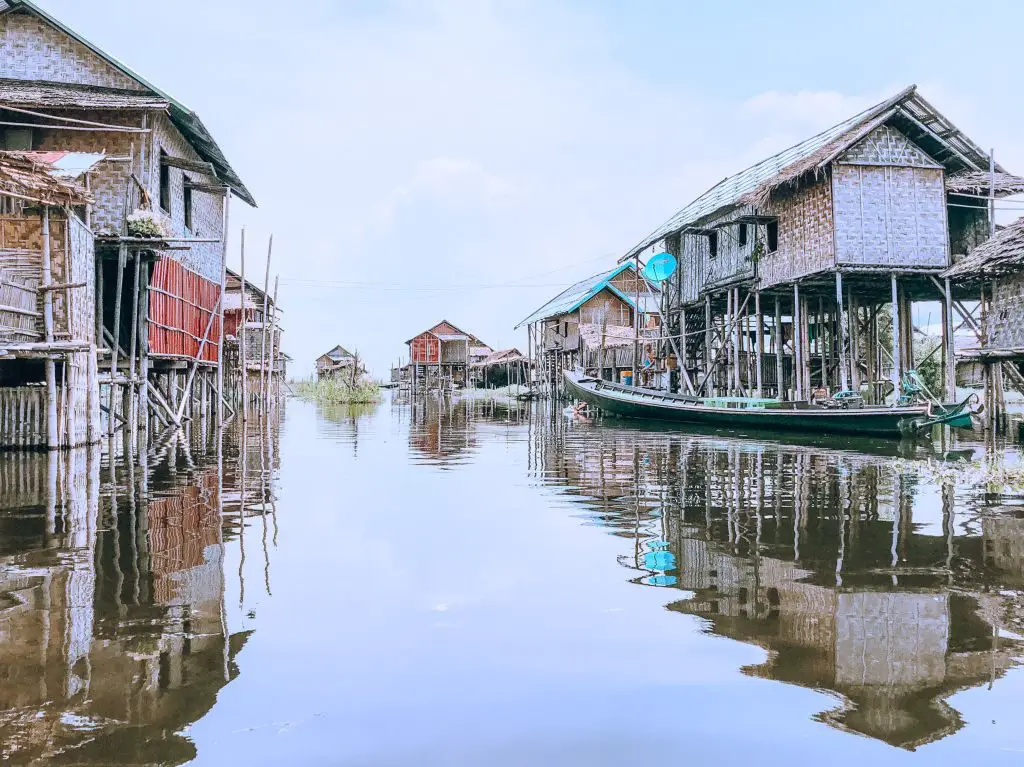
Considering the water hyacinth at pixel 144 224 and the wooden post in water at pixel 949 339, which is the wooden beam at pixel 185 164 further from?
the wooden post in water at pixel 949 339

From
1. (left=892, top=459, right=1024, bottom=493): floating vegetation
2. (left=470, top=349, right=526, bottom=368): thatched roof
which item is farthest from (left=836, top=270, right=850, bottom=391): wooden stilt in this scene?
(left=470, top=349, right=526, bottom=368): thatched roof

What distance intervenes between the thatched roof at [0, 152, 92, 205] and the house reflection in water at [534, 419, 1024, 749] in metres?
7.20

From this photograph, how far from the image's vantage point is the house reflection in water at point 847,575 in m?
3.11

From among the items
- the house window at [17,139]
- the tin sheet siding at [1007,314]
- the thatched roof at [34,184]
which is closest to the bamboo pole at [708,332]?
the tin sheet siding at [1007,314]

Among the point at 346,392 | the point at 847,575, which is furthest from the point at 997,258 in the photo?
the point at 346,392

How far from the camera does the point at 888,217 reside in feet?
60.2

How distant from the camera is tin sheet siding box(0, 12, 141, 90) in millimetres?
16641

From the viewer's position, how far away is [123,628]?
360 cm

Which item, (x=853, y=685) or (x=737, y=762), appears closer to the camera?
(x=737, y=762)

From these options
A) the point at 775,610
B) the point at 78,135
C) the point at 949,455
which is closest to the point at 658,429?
the point at 949,455

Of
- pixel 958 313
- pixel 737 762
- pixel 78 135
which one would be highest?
pixel 78 135

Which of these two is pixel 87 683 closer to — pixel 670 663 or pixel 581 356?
pixel 670 663

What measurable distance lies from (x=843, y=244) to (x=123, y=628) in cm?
1738

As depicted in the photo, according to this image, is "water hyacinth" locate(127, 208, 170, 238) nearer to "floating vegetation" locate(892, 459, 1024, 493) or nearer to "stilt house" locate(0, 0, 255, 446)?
"stilt house" locate(0, 0, 255, 446)
